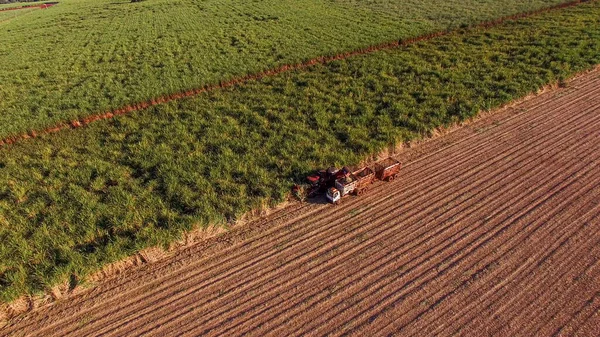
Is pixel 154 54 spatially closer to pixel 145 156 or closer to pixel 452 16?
pixel 145 156

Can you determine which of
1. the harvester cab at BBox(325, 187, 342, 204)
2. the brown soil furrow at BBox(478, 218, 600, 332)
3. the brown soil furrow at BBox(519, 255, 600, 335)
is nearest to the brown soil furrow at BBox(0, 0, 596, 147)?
the harvester cab at BBox(325, 187, 342, 204)

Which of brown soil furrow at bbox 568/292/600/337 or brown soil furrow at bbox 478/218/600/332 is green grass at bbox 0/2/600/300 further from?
brown soil furrow at bbox 568/292/600/337

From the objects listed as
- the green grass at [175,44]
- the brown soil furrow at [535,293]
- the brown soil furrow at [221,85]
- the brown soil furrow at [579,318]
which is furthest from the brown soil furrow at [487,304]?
the green grass at [175,44]

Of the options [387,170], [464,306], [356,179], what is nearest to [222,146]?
[356,179]

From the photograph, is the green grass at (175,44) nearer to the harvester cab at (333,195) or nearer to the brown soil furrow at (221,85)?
the brown soil furrow at (221,85)

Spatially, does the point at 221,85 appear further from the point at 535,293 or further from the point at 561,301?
the point at 561,301
